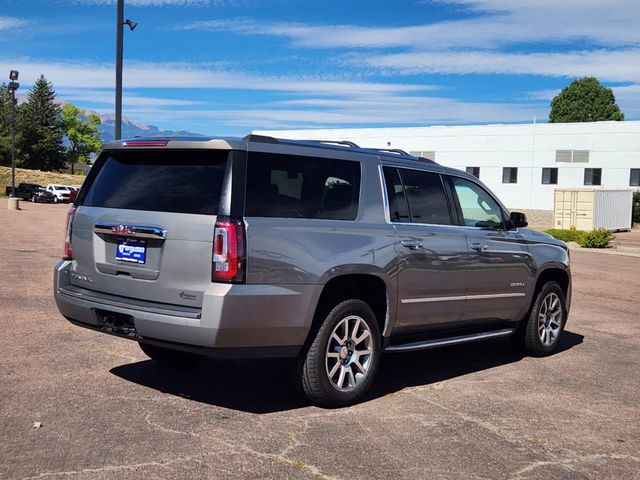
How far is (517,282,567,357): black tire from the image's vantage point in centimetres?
768

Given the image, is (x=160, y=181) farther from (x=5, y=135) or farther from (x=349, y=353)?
(x=5, y=135)

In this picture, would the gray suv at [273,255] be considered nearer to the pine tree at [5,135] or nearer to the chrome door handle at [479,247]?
the chrome door handle at [479,247]

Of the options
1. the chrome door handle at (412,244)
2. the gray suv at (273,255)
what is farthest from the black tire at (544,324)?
the chrome door handle at (412,244)

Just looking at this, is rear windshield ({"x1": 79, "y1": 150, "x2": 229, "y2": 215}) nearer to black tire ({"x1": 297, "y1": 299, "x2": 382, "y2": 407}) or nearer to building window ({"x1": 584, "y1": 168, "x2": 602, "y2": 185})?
black tire ({"x1": 297, "y1": 299, "x2": 382, "y2": 407})

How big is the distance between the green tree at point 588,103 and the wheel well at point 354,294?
91.7m

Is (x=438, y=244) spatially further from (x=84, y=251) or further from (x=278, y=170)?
(x=84, y=251)

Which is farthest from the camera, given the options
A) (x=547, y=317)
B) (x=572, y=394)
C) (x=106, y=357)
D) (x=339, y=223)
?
(x=547, y=317)

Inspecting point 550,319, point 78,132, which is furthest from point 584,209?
point 78,132

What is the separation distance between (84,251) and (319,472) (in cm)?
257

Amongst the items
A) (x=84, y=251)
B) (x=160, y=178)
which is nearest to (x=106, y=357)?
(x=84, y=251)

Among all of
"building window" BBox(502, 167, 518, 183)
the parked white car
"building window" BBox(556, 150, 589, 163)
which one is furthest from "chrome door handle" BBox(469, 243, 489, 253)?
the parked white car

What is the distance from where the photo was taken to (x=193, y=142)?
516cm

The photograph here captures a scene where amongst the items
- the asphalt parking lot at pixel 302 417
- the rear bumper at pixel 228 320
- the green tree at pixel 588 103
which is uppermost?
the green tree at pixel 588 103

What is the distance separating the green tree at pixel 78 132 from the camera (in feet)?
480
